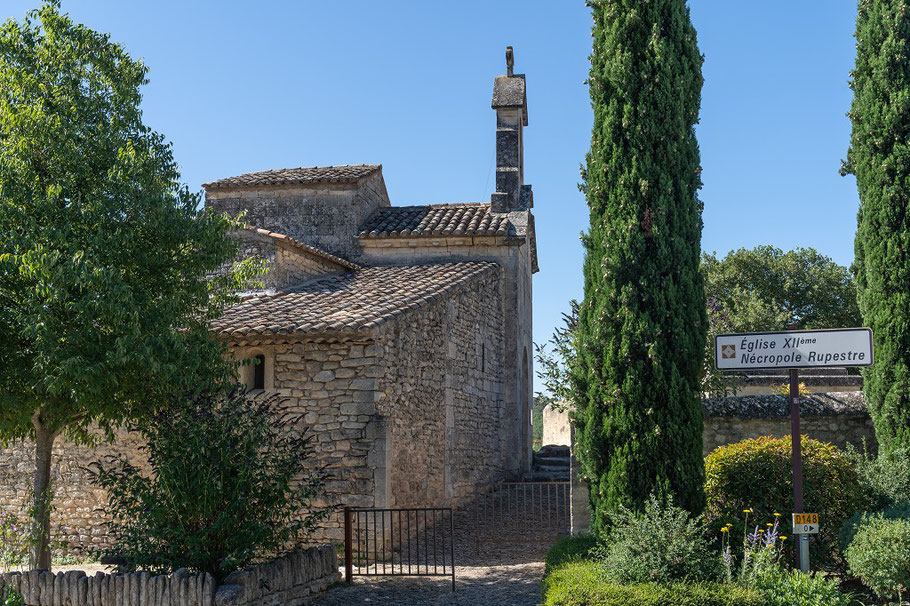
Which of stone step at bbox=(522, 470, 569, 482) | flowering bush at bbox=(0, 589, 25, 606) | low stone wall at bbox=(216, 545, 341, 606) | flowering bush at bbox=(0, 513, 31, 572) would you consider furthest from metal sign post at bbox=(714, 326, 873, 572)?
stone step at bbox=(522, 470, 569, 482)

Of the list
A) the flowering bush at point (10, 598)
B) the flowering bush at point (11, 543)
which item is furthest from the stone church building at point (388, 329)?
the flowering bush at point (10, 598)

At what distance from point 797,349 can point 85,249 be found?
7.19 meters

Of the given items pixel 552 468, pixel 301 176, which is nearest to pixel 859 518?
pixel 552 468

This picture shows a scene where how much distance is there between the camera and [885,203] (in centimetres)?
1010

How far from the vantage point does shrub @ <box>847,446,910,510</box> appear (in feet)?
29.1

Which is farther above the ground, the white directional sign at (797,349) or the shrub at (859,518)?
the white directional sign at (797,349)

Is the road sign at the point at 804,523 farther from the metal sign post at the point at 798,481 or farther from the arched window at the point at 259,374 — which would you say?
the arched window at the point at 259,374

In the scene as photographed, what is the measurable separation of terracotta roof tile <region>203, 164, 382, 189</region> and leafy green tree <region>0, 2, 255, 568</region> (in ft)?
27.7

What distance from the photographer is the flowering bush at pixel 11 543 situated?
30.8ft

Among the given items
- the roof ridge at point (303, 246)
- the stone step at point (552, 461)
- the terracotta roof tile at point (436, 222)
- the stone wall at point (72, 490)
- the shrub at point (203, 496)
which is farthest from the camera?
the stone step at point (552, 461)

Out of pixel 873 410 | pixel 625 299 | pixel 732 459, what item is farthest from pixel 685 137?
pixel 873 410

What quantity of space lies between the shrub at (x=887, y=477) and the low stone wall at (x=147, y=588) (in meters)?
6.81

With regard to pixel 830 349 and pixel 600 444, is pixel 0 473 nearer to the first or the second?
pixel 600 444

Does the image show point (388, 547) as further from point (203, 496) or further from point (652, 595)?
point (652, 595)
